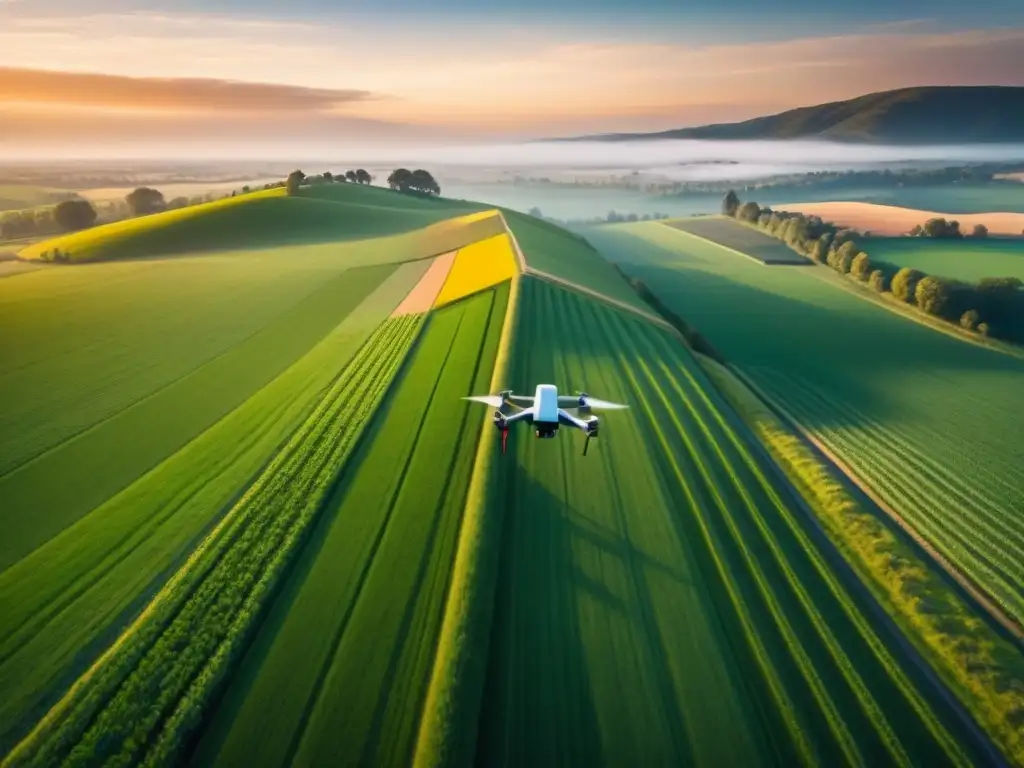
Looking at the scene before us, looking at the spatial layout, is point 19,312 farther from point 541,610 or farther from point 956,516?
point 956,516

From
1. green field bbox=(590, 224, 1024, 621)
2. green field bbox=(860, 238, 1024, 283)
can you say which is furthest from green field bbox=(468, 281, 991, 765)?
green field bbox=(860, 238, 1024, 283)

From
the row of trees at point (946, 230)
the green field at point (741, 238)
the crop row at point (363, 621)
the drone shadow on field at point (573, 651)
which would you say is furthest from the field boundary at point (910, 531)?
the row of trees at point (946, 230)

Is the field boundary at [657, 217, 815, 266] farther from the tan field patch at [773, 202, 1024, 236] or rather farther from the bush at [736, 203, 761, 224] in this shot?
the tan field patch at [773, 202, 1024, 236]

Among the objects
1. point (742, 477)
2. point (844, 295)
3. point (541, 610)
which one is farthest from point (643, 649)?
point (844, 295)

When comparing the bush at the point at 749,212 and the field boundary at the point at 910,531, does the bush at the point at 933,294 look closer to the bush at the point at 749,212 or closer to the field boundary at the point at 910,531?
the field boundary at the point at 910,531

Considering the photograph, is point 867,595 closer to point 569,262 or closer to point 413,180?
point 569,262

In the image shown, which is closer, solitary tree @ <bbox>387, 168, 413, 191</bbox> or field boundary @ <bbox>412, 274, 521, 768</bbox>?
field boundary @ <bbox>412, 274, 521, 768</bbox>
